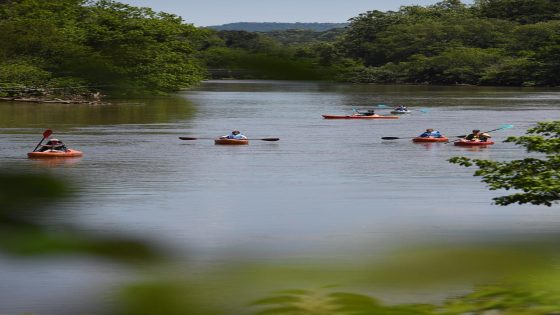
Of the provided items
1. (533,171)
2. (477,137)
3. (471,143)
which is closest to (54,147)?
(471,143)

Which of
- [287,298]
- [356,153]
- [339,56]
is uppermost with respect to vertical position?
[339,56]

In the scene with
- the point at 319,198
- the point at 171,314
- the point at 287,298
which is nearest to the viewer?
the point at 171,314

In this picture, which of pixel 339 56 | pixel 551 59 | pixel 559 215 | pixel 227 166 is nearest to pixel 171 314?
pixel 339 56

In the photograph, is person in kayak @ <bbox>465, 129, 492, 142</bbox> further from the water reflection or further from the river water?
the water reflection

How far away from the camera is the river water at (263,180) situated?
232 cm

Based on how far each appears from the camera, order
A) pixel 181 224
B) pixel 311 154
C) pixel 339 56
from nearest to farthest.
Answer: pixel 339 56
pixel 181 224
pixel 311 154

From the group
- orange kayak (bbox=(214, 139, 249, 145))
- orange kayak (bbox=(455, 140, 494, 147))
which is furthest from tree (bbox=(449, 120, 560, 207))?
orange kayak (bbox=(214, 139, 249, 145))

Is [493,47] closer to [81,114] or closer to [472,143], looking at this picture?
[81,114]

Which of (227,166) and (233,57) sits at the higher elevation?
(233,57)

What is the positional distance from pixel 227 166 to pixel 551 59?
65720 millimetres

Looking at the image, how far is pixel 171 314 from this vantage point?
1.41 m

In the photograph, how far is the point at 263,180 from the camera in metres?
→ 29.3

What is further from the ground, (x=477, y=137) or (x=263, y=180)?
(x=477, y=137)

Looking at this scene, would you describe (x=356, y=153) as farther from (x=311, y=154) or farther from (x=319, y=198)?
(x=319, y=198)
